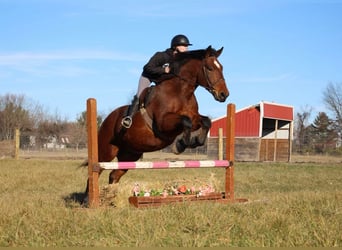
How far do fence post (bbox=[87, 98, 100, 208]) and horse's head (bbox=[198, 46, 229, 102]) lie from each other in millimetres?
1473

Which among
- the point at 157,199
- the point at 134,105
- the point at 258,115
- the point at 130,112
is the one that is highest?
the point at 258,115

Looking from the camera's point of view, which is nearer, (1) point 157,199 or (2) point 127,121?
(1) point 157,199

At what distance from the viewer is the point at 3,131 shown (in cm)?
4150

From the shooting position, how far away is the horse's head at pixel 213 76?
5389 mm

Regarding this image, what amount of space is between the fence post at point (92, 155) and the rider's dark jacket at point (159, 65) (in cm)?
87

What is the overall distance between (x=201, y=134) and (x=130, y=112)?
1077 mm

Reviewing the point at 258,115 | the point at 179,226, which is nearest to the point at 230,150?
the point at 179,226

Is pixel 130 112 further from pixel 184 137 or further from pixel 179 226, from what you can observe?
pixel 179 226

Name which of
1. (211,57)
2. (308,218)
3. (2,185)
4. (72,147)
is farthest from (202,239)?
(72,147)

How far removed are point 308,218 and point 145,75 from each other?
303cm

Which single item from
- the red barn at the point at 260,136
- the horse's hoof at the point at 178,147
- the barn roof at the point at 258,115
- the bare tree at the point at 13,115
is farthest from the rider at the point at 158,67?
the bare tree at the point at 13,115

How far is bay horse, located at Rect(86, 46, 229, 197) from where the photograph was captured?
5.54 m

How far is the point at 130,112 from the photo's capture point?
6027mm

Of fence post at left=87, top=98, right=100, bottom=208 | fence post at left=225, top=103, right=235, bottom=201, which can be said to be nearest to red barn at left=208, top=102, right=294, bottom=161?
fence post at left=225, top=103, right=235, bottom=201
